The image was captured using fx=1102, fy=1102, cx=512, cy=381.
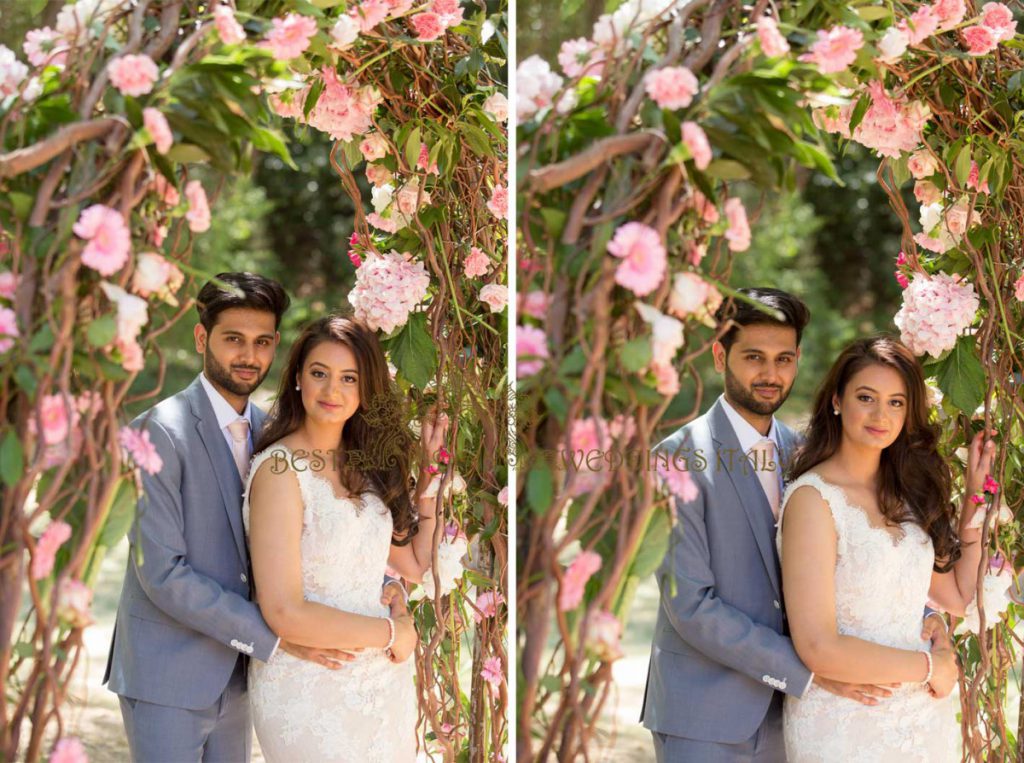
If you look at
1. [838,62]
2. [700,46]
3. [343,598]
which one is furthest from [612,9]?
[343,598]

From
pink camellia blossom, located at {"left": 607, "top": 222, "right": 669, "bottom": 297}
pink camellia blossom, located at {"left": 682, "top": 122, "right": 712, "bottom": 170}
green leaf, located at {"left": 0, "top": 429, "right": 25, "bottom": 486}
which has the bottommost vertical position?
green leaf, located at {"left": 0, "top": 429, "right": 25, "bottom": 486}

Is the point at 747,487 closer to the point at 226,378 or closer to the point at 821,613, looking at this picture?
the point at 821,613

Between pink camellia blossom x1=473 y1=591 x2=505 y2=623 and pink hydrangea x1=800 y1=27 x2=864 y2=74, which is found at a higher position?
pink hydrangea x1=800 y1=27 x2=864 y2=74

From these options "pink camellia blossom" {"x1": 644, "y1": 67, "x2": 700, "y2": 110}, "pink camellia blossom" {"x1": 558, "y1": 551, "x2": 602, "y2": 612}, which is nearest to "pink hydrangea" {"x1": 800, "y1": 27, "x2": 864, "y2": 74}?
"pink camellia blossom" {"x1": 644, "y1": 67, "x2": 700, "y2": 110}

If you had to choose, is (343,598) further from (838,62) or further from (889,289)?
(889,289)

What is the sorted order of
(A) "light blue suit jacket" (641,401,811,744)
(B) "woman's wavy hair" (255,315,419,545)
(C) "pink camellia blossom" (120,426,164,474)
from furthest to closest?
1. (B) "woman's wavy hair" (255,315,419,545)
2. (A) "light blue suit jacket" (641,401,811,744)
3. (C) "pink camellia blossom" (120,426,164,474)

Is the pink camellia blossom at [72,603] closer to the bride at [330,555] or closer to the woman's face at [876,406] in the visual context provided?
→ the bride at [330,555]

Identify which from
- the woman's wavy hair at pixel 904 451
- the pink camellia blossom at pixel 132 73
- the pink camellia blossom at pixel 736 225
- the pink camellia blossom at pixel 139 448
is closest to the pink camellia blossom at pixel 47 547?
the pink camellia blossom at pixel 139 448

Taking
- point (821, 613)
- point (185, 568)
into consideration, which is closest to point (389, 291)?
point (185, 568)

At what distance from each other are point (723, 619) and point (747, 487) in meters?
0.33

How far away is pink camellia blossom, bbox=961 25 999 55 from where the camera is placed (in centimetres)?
236

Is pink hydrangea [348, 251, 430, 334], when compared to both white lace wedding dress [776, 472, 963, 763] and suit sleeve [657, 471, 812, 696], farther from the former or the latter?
white lace wedding dress [776, 472, 963, 763]

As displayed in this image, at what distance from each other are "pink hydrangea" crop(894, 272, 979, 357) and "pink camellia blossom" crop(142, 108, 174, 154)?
1793 mm

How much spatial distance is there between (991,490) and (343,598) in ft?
5.19
